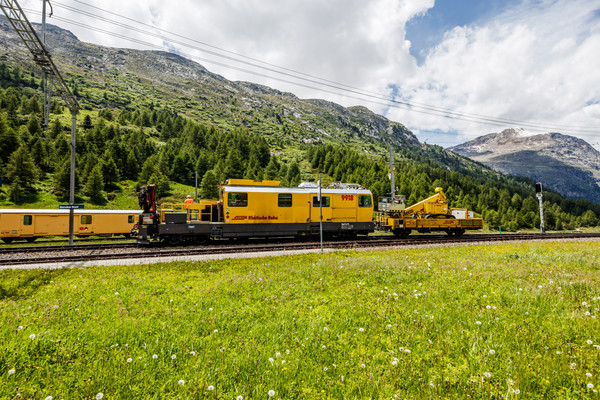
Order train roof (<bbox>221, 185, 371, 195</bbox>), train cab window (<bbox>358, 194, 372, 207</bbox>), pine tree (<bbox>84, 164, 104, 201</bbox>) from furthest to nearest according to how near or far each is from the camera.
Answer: pine tree (<bbox>84, 164, 104, 201</bbox>)
train cab window (<bbox>358, 194, 372, 207</bbox>)
train roof (<bbox>221, 185, 371, 195</bbox>)

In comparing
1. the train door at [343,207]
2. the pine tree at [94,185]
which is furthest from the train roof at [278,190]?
the pine tree at [94,185]

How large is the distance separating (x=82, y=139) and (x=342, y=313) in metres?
118

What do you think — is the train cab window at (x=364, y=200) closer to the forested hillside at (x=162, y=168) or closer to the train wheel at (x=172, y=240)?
the train wheel at (x=172, y=240)

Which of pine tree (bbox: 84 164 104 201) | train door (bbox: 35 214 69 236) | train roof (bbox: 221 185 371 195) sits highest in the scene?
pine tree (bbox: 84 164 104 201)

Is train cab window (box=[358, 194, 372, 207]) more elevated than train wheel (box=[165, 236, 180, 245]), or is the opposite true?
train cab window (box=[358, 194, 372, 207])

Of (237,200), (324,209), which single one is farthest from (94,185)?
(324,209)

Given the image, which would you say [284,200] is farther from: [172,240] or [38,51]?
[38,51]

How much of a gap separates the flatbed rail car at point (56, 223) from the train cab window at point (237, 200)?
18139 millimetres

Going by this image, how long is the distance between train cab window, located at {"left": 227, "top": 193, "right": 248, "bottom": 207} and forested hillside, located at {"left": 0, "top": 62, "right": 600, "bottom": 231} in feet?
152

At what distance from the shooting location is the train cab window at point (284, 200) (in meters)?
21.5

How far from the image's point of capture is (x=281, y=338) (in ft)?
14.7

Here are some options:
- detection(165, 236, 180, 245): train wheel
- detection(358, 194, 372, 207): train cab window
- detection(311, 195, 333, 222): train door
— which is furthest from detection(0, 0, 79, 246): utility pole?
detection(358, 194, 372, 207): train cab window

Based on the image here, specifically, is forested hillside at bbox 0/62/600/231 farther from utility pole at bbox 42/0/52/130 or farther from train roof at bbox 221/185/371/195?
train roof at bbox 221/185/371/195

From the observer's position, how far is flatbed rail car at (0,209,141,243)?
2827 centimetres
